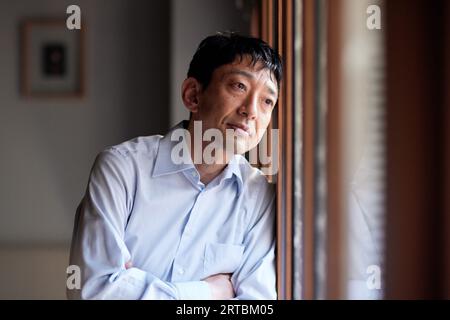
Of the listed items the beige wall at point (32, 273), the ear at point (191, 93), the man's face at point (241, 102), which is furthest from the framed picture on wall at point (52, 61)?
the man's face at point (241, 102)

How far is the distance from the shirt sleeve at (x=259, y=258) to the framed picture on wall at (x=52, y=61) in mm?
1505

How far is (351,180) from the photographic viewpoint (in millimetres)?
590

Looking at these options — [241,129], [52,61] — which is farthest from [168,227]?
[52,61]

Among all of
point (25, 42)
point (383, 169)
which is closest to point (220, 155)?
point (383, 169)

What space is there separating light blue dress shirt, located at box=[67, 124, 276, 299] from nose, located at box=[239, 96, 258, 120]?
0.39 feet

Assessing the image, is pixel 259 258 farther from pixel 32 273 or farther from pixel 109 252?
pixel 32 273

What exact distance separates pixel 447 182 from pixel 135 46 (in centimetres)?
203

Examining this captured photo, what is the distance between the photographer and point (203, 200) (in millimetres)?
953

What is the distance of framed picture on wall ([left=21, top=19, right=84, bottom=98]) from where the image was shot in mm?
2234

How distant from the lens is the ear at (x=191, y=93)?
1010mm

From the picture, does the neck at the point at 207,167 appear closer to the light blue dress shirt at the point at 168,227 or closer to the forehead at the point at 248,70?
the light blue dress shirt at the point at 168,227

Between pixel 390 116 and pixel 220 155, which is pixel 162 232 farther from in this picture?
pixel 390 116

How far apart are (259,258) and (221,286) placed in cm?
9

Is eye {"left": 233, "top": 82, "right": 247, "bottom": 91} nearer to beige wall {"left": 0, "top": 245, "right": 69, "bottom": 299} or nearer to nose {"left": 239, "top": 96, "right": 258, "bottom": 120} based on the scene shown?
nose {"left": 239, "top": 96, "right": 258, "bottom": 120}
